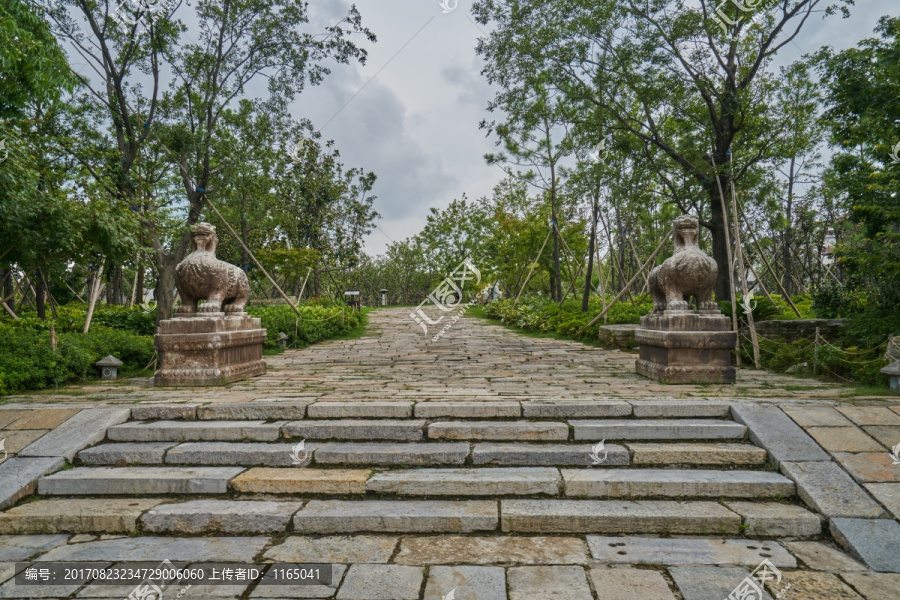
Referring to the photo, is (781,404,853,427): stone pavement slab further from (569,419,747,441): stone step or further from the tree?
the tree

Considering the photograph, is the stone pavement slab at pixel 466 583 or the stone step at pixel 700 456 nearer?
the stone pavement slab at pixel 466 583

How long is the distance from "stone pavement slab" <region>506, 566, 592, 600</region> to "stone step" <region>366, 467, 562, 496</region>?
0.72 m

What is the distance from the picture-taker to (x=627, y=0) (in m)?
9.86

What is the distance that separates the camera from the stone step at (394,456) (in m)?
3.76

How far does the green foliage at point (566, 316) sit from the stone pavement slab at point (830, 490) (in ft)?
20.4

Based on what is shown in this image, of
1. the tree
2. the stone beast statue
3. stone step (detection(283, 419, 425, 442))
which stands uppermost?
the tree

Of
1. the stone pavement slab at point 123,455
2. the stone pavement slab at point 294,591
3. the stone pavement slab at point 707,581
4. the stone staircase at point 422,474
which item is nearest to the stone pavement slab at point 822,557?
the stone staircase at point 422,474

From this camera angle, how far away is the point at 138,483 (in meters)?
3.56

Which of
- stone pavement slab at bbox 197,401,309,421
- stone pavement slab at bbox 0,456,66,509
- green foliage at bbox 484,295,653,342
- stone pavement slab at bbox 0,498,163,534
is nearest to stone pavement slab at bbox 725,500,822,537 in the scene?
stone pavement slab at bbox 197,401,309,421

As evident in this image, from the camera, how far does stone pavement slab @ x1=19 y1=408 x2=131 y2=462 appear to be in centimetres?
392

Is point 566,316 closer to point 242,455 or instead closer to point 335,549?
point 242,455

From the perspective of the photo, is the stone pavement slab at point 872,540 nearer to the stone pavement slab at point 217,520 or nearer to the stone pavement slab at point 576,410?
the stone pavement slab at point 576,410

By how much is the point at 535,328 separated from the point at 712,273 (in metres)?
8.64

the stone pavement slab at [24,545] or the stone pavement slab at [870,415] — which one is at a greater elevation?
the stone pavement slab at [870,415]
